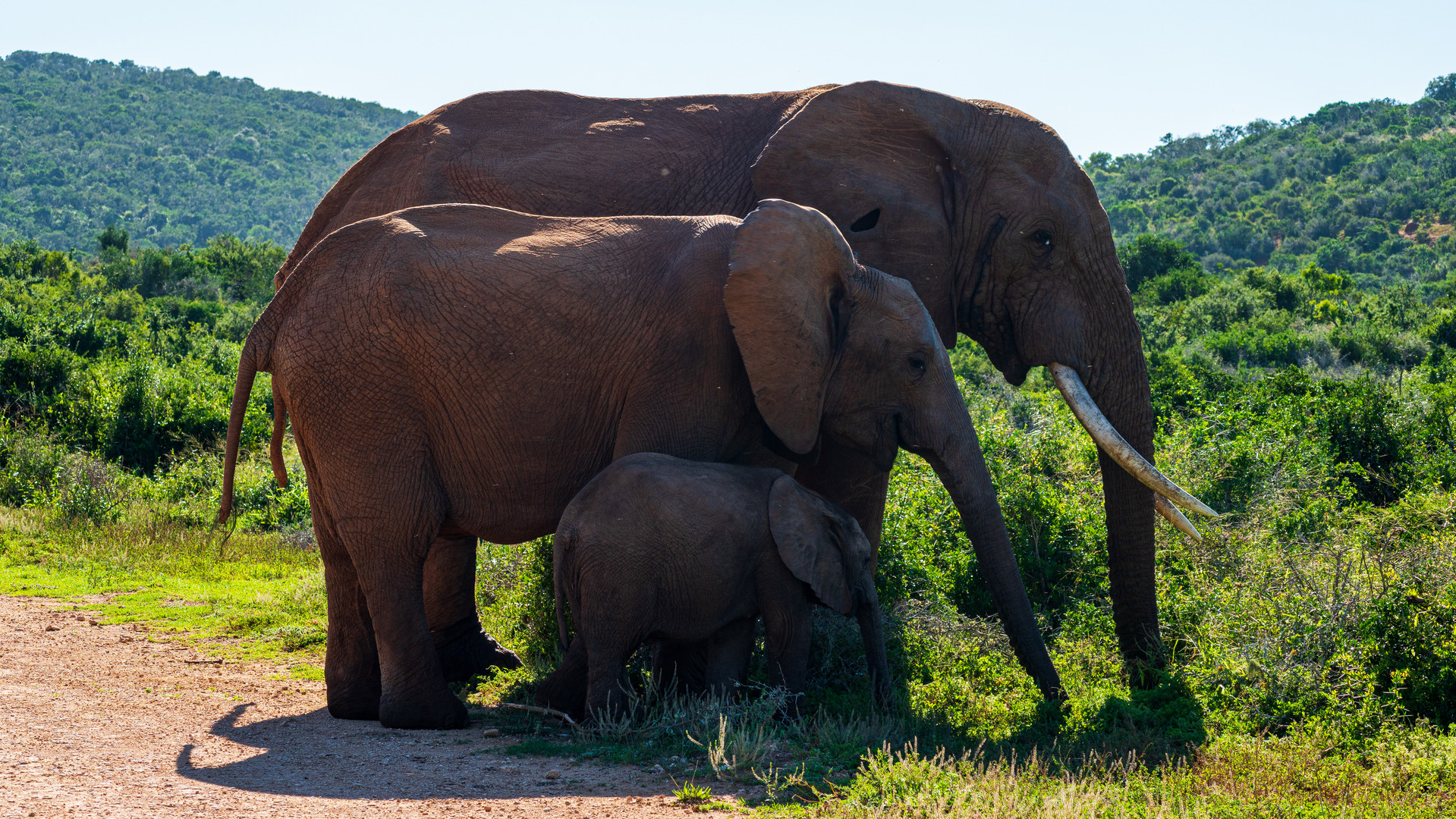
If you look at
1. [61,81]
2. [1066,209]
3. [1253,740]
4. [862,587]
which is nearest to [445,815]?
[862,587]

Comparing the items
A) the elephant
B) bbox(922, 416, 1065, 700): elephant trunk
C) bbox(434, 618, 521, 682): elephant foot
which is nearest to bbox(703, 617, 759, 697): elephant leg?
the elephant

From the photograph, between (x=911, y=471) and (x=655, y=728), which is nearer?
(x=655, y=728)

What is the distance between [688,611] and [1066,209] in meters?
3.34

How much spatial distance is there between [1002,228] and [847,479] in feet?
5.71

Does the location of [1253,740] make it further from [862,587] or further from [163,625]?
[163,625]

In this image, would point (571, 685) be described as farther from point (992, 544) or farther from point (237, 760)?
point (992, 544)

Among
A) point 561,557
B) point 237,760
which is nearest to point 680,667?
point 561,557

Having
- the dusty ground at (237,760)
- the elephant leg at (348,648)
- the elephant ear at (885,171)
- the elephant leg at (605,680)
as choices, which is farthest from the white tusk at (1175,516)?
the elephant leg at (348,648)

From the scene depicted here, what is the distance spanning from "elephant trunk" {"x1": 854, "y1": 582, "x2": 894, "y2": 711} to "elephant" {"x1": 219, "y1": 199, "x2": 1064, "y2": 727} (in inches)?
26.0

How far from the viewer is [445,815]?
198 inches

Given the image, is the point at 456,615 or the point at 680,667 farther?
the point at 456,615

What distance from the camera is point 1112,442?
7.16 m

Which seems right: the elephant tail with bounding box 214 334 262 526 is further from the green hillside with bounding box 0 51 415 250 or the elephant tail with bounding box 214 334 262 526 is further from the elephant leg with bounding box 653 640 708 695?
the green hillside with bounding box 0 51 415 250

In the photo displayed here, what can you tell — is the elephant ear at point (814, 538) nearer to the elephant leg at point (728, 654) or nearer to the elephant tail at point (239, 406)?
the elephant leg at point (728, 654)
